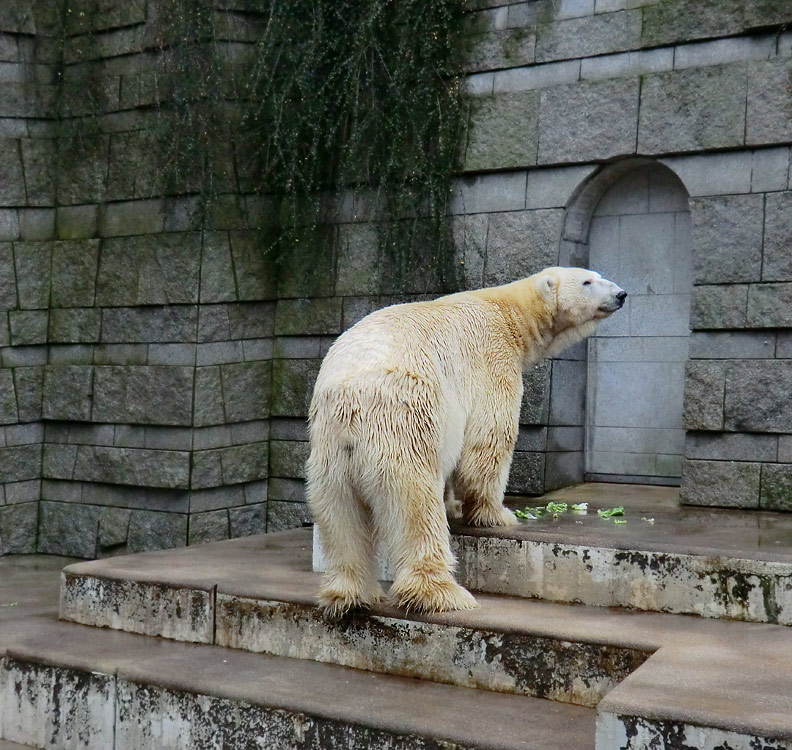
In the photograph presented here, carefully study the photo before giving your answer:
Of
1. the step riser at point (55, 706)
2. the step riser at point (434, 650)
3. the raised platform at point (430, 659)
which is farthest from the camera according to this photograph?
the step riser at point (55, 706)

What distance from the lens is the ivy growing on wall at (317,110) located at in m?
6.80

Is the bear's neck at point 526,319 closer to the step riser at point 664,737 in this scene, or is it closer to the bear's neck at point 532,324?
the bear's neck at point 532,324

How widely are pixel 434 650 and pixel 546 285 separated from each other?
1.92m

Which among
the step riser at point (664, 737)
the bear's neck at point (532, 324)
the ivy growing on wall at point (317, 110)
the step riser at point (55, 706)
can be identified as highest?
the ivy growing on wall at point (317, 110)

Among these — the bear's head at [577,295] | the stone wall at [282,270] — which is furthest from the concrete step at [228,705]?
the stone wall at [282,270]

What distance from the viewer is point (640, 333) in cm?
677

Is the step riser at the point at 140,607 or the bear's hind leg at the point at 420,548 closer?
the bear's hind leg at the point at 420,548

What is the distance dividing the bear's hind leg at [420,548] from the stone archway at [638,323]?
2.83 m

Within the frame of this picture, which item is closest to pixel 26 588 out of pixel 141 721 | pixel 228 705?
pixel 141 721

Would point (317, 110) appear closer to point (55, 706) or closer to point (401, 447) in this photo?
point (401, 447)

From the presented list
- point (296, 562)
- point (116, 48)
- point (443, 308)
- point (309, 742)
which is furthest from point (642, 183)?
point (309, 742)

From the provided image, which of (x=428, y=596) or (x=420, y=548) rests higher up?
(x=420, y=548)

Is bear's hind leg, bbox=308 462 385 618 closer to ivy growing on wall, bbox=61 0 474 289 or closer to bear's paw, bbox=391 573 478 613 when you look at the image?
bear's paw, bbox=391 573 478 613

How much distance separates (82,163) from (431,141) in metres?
2.52
